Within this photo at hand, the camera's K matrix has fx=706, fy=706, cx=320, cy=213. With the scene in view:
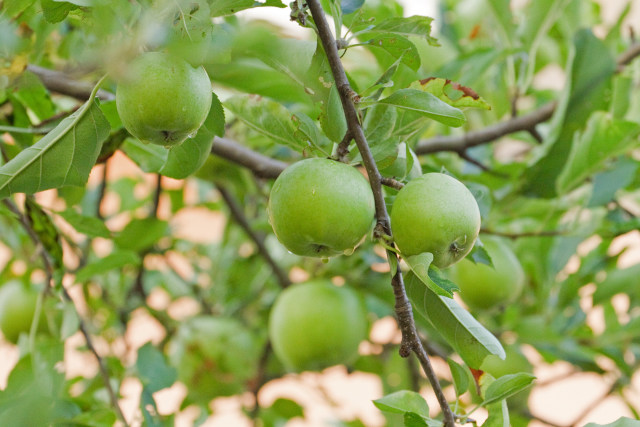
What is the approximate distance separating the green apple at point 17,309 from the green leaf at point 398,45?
2.94 feet

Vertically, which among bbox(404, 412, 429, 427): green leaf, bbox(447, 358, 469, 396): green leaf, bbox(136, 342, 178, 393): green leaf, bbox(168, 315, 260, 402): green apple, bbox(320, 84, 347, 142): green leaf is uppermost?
bbox(320, 84, 347, 142): green leaf

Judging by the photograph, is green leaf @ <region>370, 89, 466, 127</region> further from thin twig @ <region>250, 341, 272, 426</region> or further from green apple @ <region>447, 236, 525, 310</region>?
thin twig @ <region>250, 341, 272, 426</region>

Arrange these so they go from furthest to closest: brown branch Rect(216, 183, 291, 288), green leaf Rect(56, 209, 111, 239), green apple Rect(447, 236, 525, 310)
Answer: brown branch Rect(216, 183, 291, 288)
green apple Rect(447, 236, 525, 310)
green leaf Rect(56, 209, 111, 239)

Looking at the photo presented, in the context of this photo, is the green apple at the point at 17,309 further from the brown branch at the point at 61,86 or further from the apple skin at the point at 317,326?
the brown branch at the point at 61,86

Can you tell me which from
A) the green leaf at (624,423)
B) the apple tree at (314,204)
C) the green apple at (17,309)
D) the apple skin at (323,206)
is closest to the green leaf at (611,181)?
the apple tree at (314,204)

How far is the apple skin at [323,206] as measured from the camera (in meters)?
0.53

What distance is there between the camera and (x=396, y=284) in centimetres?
53

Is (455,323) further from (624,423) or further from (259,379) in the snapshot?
(259,379)

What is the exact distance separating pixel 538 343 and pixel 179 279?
83 cm

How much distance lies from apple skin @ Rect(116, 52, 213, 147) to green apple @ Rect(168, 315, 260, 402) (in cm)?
97

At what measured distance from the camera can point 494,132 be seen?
117cm

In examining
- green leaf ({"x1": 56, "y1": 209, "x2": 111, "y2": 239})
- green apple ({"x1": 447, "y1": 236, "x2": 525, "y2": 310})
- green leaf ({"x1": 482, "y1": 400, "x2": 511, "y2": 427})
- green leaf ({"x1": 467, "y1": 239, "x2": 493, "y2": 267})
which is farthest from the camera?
green apple ({"x1": 447, "y1": 236, "x2": 525, "y2": 310})

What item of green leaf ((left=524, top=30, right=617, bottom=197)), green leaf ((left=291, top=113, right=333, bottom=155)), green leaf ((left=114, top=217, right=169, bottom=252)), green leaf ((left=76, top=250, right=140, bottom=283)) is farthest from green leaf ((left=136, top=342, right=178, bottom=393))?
green leaf ((left=524, top=30, right=617, bottom=197))

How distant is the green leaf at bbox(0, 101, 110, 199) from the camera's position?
0.53 meters
